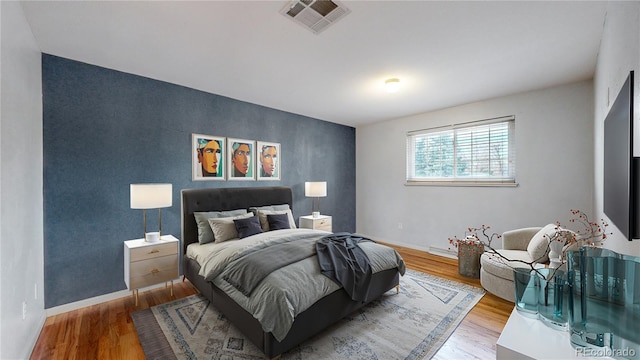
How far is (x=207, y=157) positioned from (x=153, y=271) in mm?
1569

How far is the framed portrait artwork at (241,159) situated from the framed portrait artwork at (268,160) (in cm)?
10

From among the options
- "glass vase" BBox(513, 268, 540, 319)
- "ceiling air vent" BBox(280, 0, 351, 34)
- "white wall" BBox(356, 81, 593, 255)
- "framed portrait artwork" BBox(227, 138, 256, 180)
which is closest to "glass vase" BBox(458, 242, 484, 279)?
"white wall" BBox(356, 81, 593, 255)

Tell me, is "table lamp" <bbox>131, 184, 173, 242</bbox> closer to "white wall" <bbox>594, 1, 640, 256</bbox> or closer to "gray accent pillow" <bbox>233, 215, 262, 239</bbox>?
"gray accent pillow" <bbox>233, 215, 262, 239</bbox>

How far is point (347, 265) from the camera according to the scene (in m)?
2.38

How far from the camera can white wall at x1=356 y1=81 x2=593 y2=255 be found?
10.6 ft

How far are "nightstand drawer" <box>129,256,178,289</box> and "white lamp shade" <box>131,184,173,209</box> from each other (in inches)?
23.9

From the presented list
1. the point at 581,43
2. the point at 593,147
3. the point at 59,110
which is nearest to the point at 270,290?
the point at 59,110

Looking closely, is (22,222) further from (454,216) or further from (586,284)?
(454,216)

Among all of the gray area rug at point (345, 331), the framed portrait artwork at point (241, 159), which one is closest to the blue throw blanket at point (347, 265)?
the gray area rug at point (345, 331)

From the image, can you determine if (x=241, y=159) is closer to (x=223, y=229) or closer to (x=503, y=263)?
(x=223, y=229)

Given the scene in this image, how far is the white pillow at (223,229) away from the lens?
314 centimetres

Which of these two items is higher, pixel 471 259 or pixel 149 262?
pixel 149 262

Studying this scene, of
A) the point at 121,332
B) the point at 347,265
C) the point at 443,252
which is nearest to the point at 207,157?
the point at 121,332

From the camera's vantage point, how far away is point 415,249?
4805 mm
